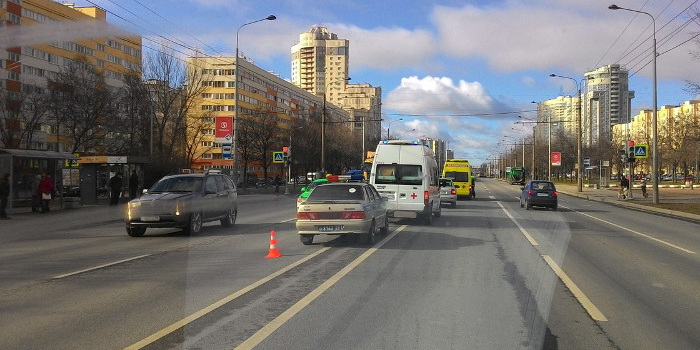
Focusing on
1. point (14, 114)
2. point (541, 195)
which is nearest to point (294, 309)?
point (541, 195)

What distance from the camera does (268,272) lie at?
377 inches

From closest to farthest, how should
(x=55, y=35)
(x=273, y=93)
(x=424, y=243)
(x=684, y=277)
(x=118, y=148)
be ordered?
(x=684, y=277) < (x=55, y=35) < (x=424, y=243) < (x=118, y=148) < (x=273, y=93)

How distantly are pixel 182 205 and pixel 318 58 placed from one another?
568 ft

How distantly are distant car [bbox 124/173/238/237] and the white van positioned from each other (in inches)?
207

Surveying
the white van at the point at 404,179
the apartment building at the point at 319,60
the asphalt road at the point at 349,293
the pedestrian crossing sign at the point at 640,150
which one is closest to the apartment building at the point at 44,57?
the white van at the point at 404,179

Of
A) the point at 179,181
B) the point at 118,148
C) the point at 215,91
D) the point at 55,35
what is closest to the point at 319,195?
the point at 179,181

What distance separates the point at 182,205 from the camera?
15.0 meters

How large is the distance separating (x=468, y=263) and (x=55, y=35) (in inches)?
349

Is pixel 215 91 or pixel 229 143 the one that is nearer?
pixel 229 143

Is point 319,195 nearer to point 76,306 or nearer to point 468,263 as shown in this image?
point 468,263

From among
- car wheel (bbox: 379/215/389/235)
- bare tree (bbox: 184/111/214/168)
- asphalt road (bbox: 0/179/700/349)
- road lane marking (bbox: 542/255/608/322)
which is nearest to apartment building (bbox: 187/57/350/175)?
bare tree (bbox: 184/111/214/168)

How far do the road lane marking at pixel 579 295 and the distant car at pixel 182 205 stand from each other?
9.42 metres

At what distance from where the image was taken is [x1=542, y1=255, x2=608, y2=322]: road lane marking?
22.2ft

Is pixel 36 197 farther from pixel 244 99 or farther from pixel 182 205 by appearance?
pixel 244 99
